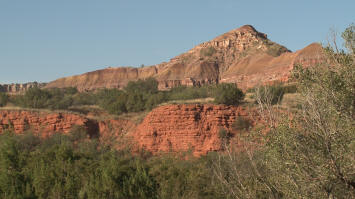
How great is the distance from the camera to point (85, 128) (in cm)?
3266

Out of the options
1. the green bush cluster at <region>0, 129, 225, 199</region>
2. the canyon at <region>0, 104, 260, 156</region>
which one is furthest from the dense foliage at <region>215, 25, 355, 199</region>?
the canyon at <region>0, 104, 260, 156</region>

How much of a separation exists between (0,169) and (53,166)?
227 centimetres

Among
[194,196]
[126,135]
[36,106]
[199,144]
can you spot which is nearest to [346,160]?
[194,196]

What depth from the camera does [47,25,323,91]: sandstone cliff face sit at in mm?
65812

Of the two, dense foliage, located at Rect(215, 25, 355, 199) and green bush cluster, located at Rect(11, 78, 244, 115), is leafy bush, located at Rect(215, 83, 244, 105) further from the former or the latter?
dense foliage, located at Rect(215, 25, 355, 199)

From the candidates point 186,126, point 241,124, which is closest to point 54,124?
point 186,126

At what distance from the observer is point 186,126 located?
29766mm

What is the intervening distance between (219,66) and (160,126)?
179 feet

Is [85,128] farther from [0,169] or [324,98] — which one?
[324,98]

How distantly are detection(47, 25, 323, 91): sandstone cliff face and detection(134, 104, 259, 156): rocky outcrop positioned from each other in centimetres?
2828

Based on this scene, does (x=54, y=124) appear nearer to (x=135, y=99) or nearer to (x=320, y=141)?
(x=135, y=99)

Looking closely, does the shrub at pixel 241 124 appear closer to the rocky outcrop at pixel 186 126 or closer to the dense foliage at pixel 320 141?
the rocky outcrop at pixel 186 126

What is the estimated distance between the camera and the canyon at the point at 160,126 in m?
29.0

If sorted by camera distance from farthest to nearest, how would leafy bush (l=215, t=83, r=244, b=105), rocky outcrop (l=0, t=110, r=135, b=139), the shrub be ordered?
rocky outcrop (l=0, t=110, r=135, b=139)
leafy bush (l=215, t=83, r=244, b=105)
the shrub
